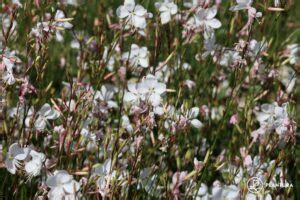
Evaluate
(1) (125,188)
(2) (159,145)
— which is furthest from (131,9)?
(1) (125,188)

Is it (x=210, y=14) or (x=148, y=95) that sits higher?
(x=210, y=14)

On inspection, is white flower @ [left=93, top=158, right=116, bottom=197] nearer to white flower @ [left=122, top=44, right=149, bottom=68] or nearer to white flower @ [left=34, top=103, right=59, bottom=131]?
white flower @ [left=34, top=103, right=59, bottom=131]

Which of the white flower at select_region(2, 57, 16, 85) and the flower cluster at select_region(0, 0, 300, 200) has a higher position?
the white flower at select_region(2, 57, 16, 85)

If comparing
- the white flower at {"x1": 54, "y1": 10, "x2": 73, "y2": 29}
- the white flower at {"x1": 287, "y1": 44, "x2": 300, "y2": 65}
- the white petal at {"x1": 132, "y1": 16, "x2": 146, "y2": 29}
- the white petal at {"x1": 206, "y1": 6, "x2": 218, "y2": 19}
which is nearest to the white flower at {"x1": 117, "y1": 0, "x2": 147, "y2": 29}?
the white petal at {"x1": 132, "y1": 16, "x2": 146, "y2": 29}

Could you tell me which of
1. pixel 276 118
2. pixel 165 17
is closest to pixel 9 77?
pixel 165 17

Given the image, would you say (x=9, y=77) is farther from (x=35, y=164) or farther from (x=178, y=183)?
(x=178, y=183)

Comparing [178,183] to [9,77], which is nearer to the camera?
[9,77]

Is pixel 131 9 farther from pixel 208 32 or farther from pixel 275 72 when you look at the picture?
pixel 275 72
